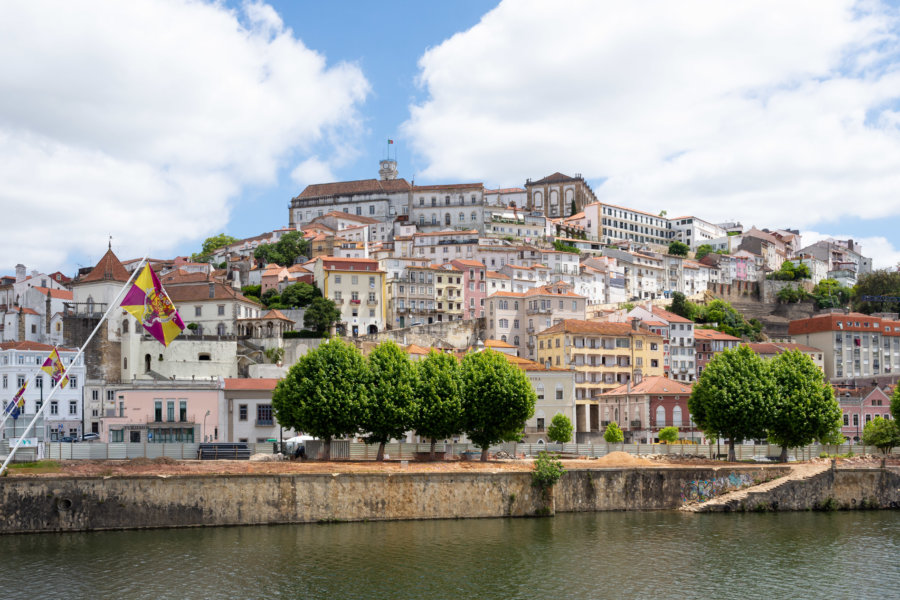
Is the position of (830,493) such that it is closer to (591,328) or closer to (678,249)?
(591,328)

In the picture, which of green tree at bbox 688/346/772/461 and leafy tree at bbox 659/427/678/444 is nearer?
green tree at bbox 688/346/772/461

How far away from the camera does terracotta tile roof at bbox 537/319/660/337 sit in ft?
297

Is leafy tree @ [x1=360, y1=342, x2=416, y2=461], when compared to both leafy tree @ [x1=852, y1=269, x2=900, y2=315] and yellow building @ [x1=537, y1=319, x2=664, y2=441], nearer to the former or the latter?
yellow building @ [x1=537, y1=319, x2=664, y2=441]

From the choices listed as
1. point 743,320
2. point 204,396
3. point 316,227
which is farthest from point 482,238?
point 204,396

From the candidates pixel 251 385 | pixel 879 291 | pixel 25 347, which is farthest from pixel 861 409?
pixel 25 347

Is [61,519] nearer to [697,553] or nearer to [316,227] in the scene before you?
[697,553]

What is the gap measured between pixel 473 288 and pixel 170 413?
60683mm

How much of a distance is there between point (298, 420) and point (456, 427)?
957cm

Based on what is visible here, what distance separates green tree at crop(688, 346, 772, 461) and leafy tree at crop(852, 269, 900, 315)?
97.4 m

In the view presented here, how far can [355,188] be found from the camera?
6289 inches

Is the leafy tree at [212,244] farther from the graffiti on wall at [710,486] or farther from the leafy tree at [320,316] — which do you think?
the graffiti on wall at [710,486]

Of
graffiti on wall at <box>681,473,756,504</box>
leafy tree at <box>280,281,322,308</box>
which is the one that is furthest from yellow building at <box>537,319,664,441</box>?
graffiti on wall at <box>681,473,756,504</box>

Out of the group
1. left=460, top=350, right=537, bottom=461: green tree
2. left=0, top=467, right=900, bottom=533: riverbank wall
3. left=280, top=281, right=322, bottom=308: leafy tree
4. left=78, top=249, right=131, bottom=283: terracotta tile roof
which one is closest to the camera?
left=0, top=467, right=900, bottom=533: riverbank wall

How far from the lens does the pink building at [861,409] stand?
9056cm
